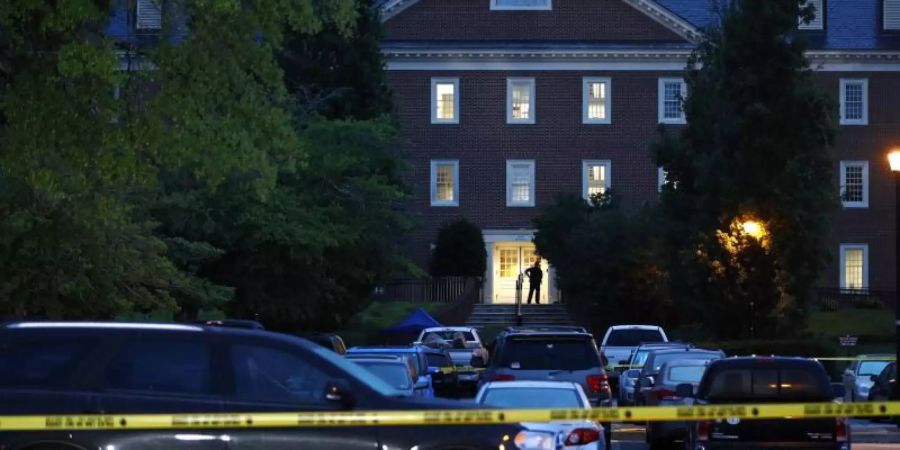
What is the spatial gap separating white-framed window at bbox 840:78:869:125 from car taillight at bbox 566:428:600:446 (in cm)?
4944

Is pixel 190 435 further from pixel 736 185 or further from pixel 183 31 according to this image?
pixel 736 185

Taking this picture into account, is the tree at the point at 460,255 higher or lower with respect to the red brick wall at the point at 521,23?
lower

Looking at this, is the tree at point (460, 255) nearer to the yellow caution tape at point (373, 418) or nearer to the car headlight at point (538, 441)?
the car headlight at point (538, 441)

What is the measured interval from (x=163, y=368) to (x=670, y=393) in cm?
1145

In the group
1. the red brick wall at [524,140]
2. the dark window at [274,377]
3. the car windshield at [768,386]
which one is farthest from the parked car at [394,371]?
the red brick wall at [524,140]

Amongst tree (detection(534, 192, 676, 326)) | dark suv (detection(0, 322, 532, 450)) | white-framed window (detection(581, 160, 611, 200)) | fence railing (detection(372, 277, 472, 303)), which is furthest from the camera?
white-framed window (detection(581, 160, 611, 200))

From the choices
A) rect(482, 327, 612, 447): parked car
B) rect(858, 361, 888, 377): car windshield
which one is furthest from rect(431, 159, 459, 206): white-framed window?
rect(482, 327, 612, 447): parked car

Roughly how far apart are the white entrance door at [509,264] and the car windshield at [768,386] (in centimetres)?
4475

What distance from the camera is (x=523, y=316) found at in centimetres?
5847

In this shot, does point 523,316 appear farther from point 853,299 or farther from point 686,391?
point 686,391

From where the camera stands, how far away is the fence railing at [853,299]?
5856cm

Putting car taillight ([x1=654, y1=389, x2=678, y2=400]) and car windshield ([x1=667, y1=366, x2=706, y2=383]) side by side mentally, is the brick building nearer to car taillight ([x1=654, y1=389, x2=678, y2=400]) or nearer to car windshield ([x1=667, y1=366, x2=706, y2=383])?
car windshield ([x1=667, y1=366, x2=706, y2=383])

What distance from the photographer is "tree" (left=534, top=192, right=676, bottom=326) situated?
170 ft

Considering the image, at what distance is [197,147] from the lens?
17047 mm
